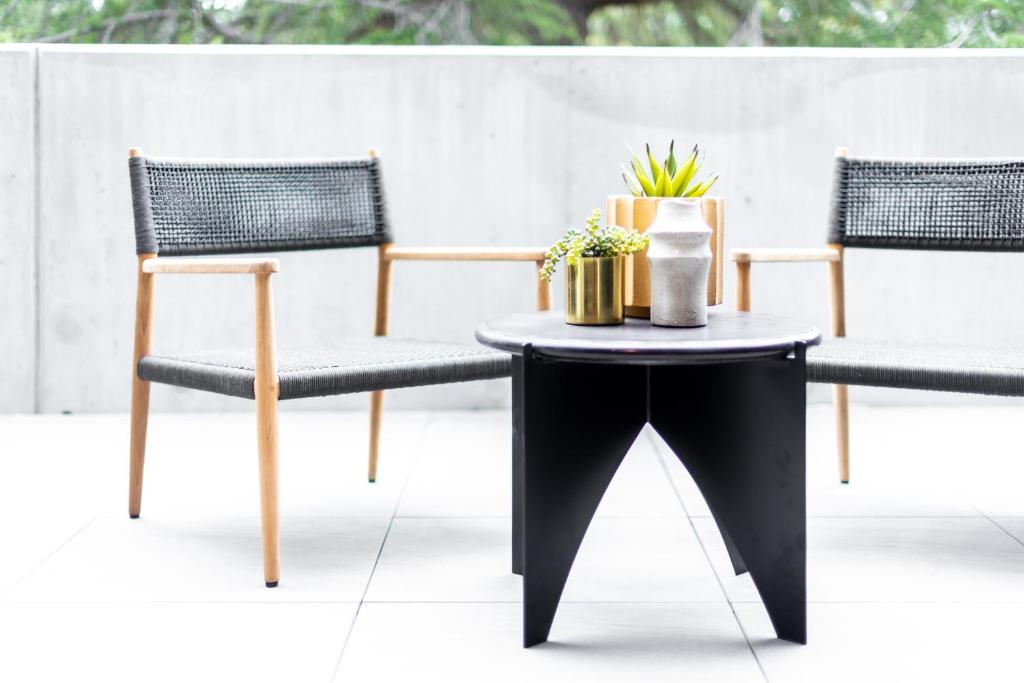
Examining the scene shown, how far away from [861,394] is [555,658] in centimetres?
266

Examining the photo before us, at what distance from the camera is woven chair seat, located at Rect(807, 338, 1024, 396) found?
2.27m

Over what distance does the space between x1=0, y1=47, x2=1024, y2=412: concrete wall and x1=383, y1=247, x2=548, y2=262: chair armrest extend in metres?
1.16

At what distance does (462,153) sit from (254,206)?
1374 mm

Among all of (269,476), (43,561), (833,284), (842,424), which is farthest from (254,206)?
(842,424)

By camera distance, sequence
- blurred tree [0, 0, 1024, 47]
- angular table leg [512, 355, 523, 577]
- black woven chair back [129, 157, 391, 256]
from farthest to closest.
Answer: blurred tree [0, 0, 1024, 47], black woven chair back [129, 157, 391, 256], angular table leg [512, 355, 523, 577]

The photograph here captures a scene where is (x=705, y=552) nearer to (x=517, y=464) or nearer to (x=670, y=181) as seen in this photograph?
(x=517, y=464)

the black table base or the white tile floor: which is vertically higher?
the black table base

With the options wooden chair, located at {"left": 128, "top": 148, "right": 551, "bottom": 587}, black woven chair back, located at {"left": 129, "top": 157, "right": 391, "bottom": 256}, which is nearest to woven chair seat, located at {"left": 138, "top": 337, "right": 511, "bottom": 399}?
wooden chair, located at {"left": 128, "top": 148, "right": 551, "bottom": 587}

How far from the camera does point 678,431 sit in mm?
2064

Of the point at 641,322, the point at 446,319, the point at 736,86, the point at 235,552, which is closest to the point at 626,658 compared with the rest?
the point at 641,322

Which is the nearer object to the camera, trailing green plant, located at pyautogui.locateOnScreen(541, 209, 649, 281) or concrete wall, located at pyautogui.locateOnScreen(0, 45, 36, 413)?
trailing green plant, located at pyautogui.locateOnScreen(541, 209, 649, 281)

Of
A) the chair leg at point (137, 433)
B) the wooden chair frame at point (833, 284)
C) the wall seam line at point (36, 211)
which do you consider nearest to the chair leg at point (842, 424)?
the wooden chair frame at point (833, 284)

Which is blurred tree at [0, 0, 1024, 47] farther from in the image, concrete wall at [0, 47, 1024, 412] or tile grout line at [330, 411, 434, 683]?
tile grout line at [330, 411, 434, 683]

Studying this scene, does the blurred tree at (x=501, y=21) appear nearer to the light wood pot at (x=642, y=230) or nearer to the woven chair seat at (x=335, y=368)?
the woven chair seat at (x=335, y=368)
